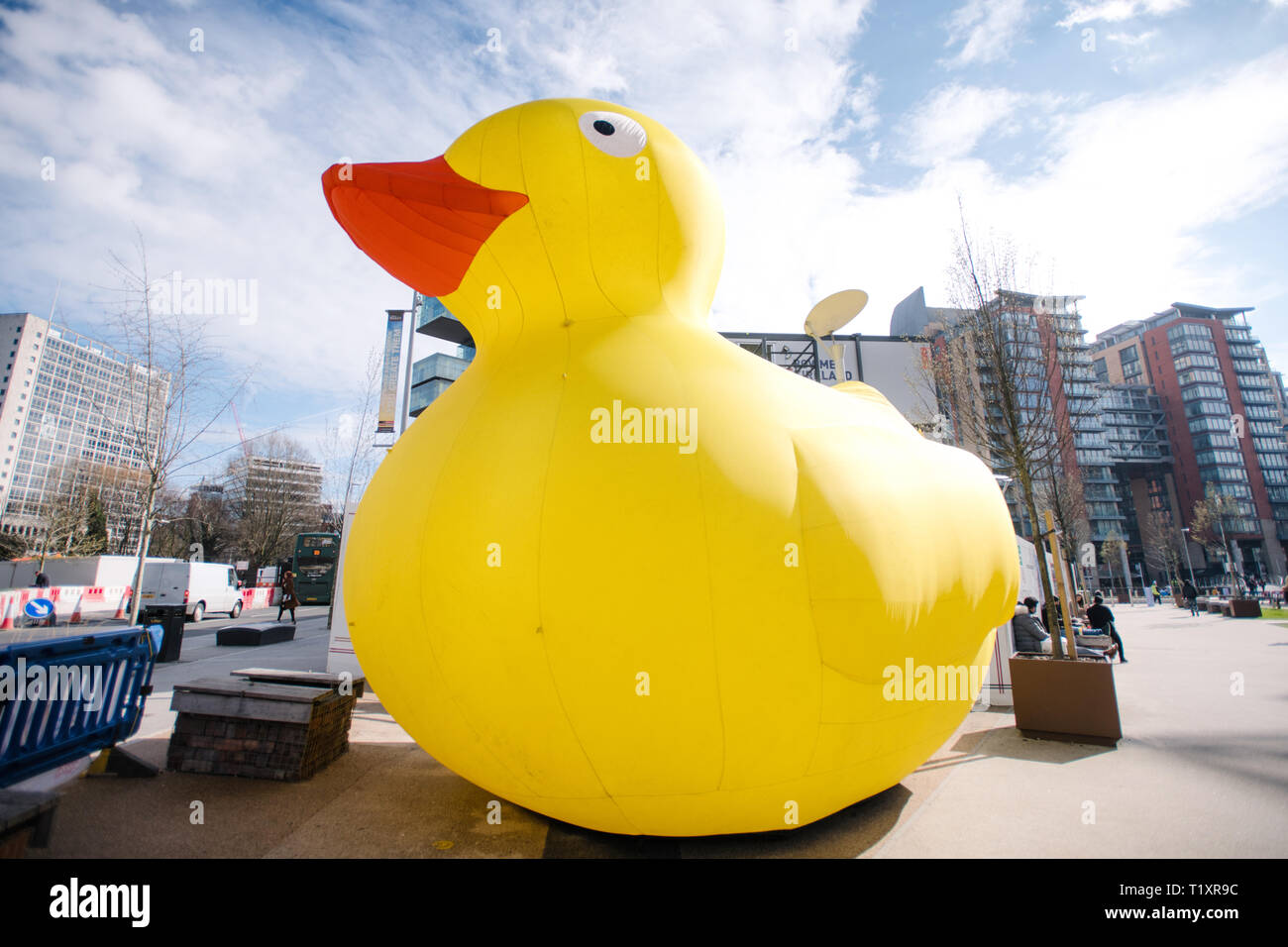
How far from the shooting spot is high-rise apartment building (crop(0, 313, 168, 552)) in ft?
86.5

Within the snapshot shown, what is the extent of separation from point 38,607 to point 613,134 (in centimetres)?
2206

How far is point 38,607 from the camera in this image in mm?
16109

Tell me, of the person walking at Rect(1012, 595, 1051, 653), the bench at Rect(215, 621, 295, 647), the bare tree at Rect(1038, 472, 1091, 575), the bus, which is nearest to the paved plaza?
the person walking at Rect(1012, 595, 1051, 653)

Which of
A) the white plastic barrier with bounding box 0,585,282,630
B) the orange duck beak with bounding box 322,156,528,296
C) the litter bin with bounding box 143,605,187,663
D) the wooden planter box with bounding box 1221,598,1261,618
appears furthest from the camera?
the wooden planter box with bounding box 1221,598,1261,618

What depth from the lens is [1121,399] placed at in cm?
8738

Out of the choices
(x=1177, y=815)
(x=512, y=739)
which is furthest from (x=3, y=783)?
(x=1177, y=815)

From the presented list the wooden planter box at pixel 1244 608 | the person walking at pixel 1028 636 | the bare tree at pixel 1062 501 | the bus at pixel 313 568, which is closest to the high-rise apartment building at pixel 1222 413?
the wooden planter box at pixel 1244 608

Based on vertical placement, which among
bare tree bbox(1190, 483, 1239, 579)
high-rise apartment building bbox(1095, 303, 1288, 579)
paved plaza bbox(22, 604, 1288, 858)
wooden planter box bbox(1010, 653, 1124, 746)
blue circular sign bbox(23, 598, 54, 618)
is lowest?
paved plaza bbox(22, 604, 1288, 858)

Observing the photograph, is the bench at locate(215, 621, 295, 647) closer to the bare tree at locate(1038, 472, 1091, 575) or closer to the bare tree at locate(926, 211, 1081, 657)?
the bare tree at locate(926, 211, 1081, 657)

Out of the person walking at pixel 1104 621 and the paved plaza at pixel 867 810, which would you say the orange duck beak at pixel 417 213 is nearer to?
the paved plaza at pixel 867 810

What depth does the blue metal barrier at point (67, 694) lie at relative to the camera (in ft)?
11.0

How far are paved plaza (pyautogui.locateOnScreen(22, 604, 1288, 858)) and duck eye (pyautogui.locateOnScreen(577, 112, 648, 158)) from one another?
3.98 m
